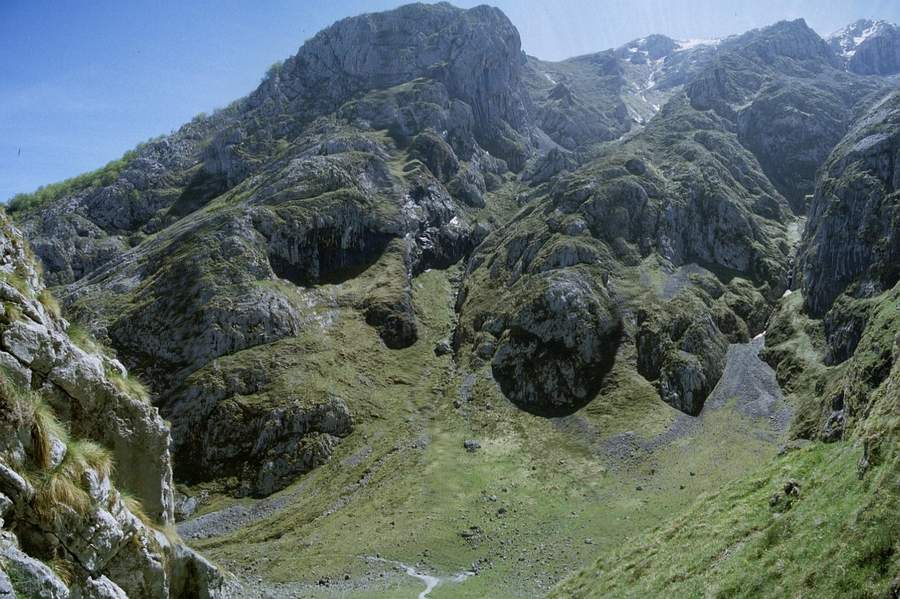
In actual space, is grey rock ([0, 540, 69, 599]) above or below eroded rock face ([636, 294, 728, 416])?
above

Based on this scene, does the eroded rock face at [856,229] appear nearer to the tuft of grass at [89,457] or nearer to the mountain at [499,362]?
the mountain at [499,362]

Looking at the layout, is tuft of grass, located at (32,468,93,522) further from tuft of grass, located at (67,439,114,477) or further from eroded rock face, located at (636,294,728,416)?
eroded rock face, located at (636,294,728,416)

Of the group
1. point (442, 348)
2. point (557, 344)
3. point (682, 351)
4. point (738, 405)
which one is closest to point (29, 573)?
point (738, 405)

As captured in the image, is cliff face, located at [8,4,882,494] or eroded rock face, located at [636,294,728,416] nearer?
cliff face, located at [8,4,882,494]

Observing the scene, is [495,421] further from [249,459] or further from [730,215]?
[730,215]

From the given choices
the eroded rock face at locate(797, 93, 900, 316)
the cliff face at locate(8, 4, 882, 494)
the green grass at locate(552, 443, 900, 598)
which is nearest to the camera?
the green grass at locate(552, 443, 900, 598)

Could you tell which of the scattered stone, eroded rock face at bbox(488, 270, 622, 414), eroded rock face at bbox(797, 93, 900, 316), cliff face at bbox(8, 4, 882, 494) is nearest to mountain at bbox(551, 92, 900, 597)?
eroded rock face at bbox(488, 270, 622, 414)

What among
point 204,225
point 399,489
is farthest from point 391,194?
point 399,489
